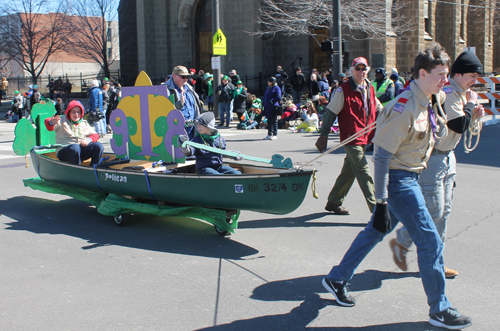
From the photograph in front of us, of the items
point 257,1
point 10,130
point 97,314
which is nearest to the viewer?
point 97,314

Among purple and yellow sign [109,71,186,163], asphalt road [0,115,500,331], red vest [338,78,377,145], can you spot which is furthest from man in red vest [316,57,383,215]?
purple and yellow sign [109,71,186,163]

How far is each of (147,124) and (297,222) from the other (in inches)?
94.3

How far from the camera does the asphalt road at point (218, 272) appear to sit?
384 centimetres

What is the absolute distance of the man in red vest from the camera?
6121 millimetres

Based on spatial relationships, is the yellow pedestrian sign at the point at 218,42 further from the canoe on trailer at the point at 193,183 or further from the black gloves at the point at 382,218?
the black gloves at the point at 382,218

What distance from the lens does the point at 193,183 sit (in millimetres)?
5664

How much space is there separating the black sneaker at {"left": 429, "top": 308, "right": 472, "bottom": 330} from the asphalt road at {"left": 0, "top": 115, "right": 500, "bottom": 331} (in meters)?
0.17

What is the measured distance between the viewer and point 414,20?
26906 millimetres

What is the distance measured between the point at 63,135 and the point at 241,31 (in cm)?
2030

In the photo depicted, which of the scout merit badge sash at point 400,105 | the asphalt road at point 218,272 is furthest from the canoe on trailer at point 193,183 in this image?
the scout merit badge sash at point 400,105

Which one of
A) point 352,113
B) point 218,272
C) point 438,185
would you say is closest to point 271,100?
point 352,113

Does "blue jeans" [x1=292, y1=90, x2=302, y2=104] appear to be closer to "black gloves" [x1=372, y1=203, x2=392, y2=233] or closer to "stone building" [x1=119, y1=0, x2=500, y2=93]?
"stone building" [x1=119, y1=0, x2=500, y2=93]

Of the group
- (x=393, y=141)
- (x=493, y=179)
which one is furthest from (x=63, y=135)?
(x=493, y=179)

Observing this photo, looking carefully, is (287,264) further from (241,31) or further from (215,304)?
(241,31)
